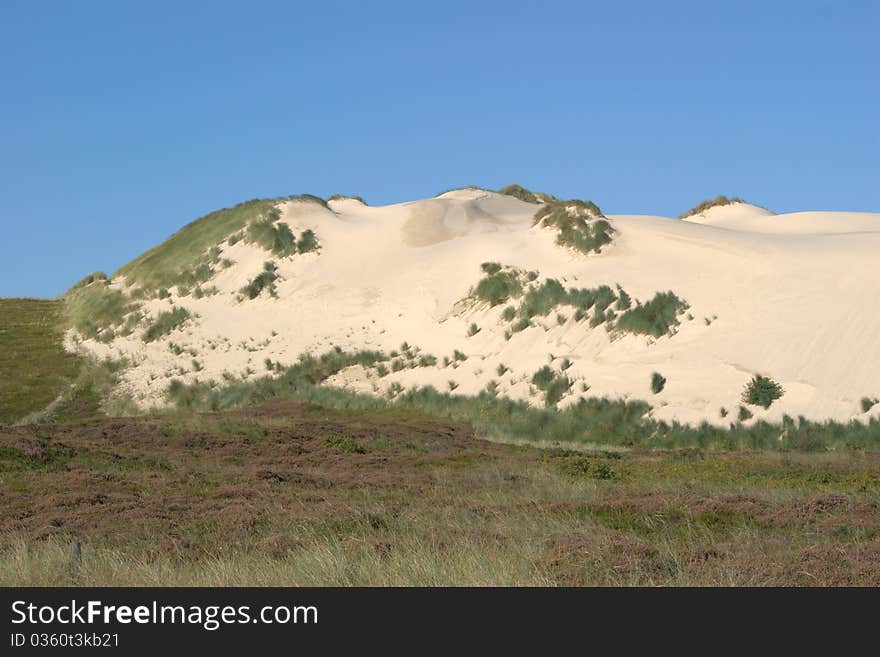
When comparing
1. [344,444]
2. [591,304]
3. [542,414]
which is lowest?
[344,444]

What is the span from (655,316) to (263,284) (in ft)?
79.7

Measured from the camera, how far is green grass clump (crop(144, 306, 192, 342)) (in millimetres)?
52812

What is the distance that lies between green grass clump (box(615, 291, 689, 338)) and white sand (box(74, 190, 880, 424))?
1.76 ft

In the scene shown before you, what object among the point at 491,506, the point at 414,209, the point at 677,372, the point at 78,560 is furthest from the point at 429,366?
the point at 78,560

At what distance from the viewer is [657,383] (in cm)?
3503

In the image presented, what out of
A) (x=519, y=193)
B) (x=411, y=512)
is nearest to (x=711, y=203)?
(x=519, y=193)

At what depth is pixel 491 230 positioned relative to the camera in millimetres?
57781

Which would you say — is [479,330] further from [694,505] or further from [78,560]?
[78,560]

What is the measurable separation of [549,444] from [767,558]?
20.6 m

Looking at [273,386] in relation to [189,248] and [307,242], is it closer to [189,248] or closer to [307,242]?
[307,242]

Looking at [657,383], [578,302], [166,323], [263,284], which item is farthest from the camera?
[263,284]

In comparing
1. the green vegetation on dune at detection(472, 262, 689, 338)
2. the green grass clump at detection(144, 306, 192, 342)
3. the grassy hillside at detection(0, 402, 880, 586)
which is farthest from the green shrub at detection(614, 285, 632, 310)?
the green grass clump at detection(144, 306, 192, 342)

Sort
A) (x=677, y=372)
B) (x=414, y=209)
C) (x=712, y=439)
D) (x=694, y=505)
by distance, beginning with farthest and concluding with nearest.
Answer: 1. (x=414, y=209)
2. (x=677, y=372)
3. (x=712, y=439)
4. (x=694, y=505)
